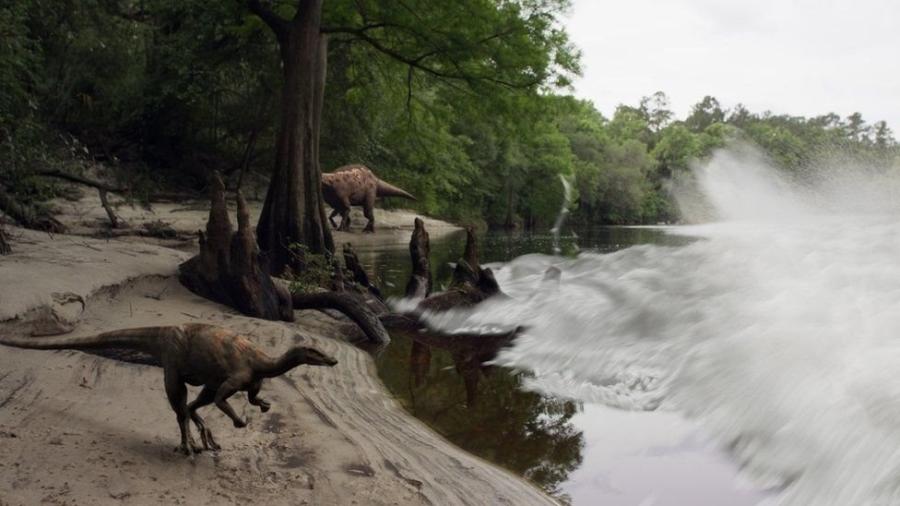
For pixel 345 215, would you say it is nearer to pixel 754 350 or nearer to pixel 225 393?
pixel 754 350

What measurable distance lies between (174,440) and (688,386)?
163 inches

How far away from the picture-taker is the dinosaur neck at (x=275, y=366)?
3.42 metres

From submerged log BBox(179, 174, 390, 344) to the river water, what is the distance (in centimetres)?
116

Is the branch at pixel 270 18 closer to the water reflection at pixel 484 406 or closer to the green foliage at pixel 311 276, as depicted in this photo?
the green foliage at pixel 311 276

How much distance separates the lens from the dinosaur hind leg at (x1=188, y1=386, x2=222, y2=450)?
11.5 ft

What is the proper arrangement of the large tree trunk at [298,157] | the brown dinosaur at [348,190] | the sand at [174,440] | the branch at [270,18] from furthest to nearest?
the brown dinosaur at [348,190], the branch at [270,18], the large tree trunk at [298,157], the sand at [174,440]

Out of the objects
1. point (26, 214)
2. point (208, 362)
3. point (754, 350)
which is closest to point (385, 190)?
point (26, 214)

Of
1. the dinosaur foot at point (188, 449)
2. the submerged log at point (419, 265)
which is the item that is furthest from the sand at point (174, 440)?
the submerged log at point (419, 265)

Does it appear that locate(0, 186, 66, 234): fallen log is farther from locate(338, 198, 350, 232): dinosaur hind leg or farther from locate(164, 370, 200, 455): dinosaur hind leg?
locate(338, 198, 350, 232): dinosaur hind leg

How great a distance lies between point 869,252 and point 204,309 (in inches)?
451

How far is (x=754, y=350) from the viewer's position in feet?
21.5

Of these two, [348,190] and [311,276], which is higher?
[348,190]

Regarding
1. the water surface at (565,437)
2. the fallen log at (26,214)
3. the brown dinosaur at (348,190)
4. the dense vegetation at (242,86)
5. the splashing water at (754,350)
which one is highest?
the dense vegetation at (242,86)

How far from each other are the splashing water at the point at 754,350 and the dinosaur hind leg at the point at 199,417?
3.12 m
